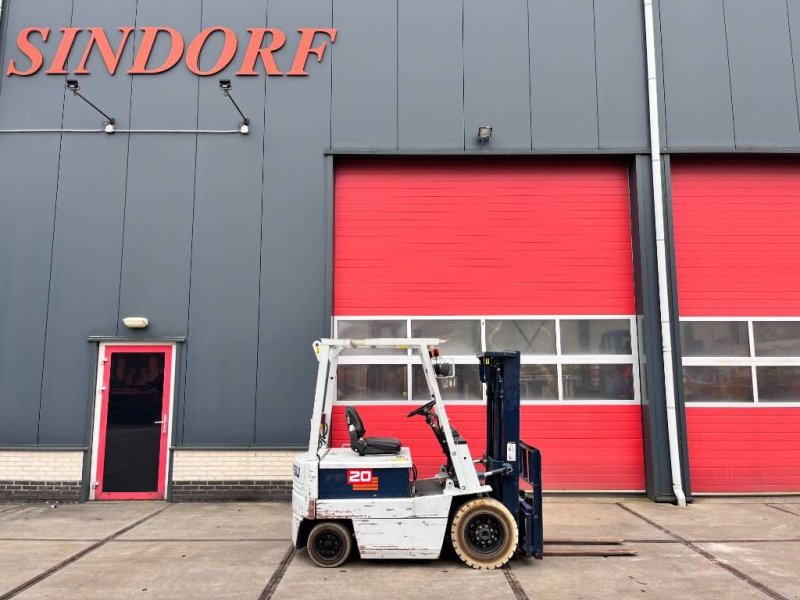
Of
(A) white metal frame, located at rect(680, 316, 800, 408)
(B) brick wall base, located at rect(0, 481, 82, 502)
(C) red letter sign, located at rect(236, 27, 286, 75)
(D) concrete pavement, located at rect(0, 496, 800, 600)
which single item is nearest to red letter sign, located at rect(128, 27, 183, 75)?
(C) red letter sign, located at rect(236, 27, 286, 75)

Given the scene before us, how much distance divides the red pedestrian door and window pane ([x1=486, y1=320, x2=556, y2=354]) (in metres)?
5.11

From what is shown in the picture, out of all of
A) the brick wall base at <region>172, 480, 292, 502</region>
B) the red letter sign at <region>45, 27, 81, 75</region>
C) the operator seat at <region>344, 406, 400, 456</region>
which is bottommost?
the brick wall base at <region>172, 480, 292, 502</region>

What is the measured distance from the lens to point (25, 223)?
848 centimetres

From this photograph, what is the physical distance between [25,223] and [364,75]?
598cm

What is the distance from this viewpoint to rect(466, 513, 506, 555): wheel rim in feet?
17.2

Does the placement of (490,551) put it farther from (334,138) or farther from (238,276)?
(334,138)

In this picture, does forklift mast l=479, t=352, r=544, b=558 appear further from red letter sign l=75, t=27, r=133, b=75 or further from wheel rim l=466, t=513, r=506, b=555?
red letter sign l=75, t=27, r=133, b=75

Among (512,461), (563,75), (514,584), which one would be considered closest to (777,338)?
(563,75)

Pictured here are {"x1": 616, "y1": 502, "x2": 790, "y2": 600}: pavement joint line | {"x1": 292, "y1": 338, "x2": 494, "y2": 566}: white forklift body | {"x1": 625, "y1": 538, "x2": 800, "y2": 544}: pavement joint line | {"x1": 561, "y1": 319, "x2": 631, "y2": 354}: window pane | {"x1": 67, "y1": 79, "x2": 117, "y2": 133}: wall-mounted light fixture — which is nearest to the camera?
{"x1": 616, "y1": 502, "x2": 790, "y2": 600}: pavement joint line

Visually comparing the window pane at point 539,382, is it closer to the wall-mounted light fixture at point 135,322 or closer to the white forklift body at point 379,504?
the white forklift body at point 379,504

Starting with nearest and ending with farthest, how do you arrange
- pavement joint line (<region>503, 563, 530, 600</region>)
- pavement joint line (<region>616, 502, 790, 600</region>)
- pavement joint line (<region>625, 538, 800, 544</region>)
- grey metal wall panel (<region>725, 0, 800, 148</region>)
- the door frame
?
pavement joint line (<region>503, 563, 530, 600</region>) → pavement joint line (<region>616, 502, 790, 600</region>) → pavement joint line (<region>625, 538, 800, 544</region>) → the door frame → grey metal wall panel (<region>725, 0, 800, 148</region>)

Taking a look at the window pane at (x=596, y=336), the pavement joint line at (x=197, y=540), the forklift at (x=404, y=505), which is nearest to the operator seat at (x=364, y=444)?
the forklift at (x=404, y=505)

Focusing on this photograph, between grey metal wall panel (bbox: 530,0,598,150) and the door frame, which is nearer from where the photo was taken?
the door frame

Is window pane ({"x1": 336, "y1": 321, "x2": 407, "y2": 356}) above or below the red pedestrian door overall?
above
